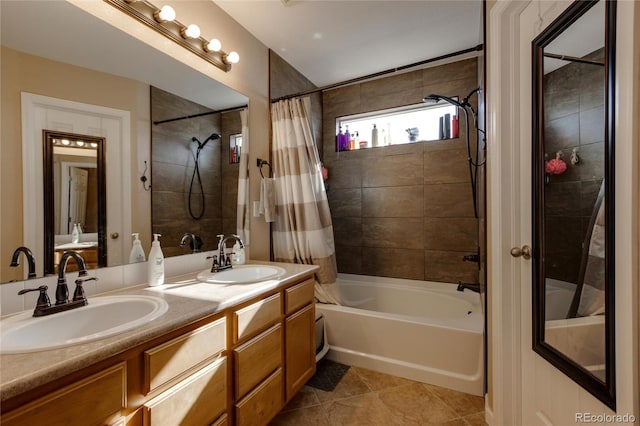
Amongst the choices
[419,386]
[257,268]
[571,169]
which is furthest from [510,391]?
[257,268]

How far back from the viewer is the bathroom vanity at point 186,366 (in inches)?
25.7

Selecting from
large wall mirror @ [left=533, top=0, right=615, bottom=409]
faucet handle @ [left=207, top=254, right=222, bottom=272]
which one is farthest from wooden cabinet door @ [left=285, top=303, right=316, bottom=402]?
large wall mirror @ [left=533, top=0, right=615, bottom=409]

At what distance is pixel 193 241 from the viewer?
5.62 feet

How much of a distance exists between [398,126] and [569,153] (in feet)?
6.43

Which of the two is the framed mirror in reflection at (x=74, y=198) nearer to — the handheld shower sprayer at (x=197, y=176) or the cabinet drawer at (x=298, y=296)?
the handheld shower sprayer at (x=197, y=176)

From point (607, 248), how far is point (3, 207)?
6.53 ft

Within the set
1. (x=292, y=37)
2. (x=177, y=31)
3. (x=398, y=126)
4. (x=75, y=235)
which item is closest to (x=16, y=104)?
(x=75, y=235)

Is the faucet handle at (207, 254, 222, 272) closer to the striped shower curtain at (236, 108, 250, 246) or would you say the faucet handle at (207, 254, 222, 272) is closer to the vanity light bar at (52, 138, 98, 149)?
the striped shower curtain at (236, 108, 250, 246)

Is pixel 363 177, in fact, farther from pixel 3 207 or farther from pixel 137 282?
pixel 3 207

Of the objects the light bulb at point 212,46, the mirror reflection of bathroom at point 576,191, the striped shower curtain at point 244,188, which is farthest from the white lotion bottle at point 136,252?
the mirror reflection of bathroom at point 576,191

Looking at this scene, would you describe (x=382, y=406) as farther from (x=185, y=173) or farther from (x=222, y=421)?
(x=185, y=173)

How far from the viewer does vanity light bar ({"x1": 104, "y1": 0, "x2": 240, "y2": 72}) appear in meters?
1.35

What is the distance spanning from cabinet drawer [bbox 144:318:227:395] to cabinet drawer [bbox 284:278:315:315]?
1.54 ft

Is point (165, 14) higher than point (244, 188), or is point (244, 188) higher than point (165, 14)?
point (165, 14)
